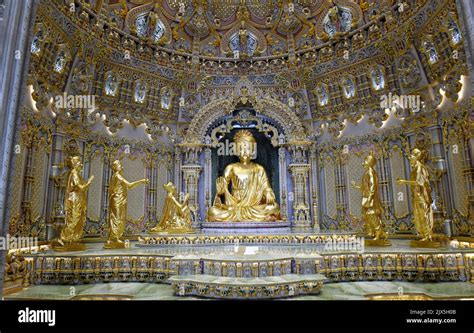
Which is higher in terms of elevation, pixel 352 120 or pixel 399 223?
pixel 352 120

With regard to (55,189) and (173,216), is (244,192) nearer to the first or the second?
(173,216)

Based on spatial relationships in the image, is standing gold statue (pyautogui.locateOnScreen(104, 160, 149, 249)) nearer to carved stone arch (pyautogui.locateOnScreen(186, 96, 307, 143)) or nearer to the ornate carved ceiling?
the ornate carved ceiling

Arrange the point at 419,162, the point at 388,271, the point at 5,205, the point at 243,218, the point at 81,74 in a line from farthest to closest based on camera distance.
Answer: the point at 243,218
the point at 81,74
the point at 419,162
the point at 388,271
the point at 5,205

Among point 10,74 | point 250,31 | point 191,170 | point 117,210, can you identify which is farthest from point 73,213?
point 250,31

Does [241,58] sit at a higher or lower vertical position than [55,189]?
higher

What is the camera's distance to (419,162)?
7.76 meters

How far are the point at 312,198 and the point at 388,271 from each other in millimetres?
5085

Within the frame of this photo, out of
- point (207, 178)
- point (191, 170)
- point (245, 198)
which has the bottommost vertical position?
point (245, 198)

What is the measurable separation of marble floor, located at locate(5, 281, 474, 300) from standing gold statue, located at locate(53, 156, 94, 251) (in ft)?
4.31

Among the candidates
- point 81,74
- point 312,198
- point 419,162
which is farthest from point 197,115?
point 419,162

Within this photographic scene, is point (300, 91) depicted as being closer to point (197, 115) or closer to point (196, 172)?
point (197, 115)

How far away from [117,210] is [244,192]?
4927 millimetres

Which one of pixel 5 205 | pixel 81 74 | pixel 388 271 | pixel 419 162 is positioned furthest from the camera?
pixel 81 74

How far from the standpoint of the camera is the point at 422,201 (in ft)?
24.6
